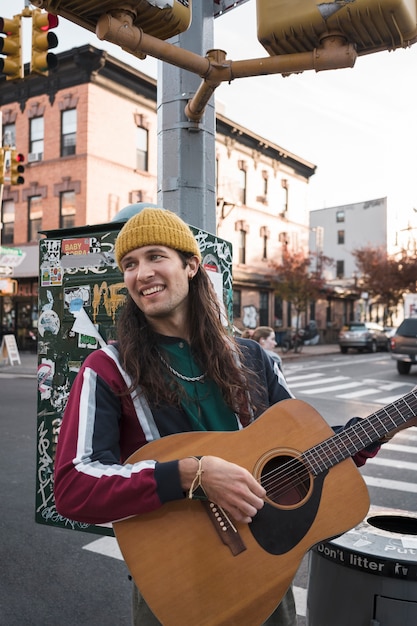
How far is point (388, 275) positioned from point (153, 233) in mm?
41393

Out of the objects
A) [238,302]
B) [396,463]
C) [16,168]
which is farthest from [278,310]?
[396,463]

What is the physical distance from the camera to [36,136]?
2575 centimetres

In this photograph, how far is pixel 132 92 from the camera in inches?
1001

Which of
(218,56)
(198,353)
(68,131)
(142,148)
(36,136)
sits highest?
(36,136)

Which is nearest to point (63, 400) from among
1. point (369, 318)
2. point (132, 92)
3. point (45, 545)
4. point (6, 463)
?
point (45, 545)

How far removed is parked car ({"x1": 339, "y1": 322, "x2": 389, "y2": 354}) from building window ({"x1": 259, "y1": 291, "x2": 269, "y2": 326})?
16.0ft

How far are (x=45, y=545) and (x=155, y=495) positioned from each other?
11.4 feet

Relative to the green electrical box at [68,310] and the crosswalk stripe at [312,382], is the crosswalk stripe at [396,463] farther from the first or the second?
the crosswalk stripe at [312,382]

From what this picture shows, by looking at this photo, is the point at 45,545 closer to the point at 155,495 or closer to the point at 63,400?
the point at 63,400

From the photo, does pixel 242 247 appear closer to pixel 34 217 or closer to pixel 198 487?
pixel 34 217

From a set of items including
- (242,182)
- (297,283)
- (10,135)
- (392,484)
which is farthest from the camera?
(242,182)

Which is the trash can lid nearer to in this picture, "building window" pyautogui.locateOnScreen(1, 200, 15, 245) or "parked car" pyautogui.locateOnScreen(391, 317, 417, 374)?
"parked car" pyautogui.locateOnScreen(391, 317, 417, 374)

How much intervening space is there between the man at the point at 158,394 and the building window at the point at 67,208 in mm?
23321

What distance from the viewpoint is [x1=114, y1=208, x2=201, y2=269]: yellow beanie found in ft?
6.47
